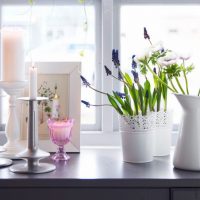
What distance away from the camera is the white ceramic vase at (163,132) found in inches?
69.0

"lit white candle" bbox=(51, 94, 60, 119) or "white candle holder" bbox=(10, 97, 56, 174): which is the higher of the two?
"lit white candle" bbox=(51, 94, 60, 119)

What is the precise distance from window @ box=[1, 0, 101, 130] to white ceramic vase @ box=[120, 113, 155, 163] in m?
0.48

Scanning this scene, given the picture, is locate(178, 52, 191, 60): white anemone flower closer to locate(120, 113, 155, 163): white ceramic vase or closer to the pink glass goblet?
locate(120, 113, 155, 163): white ceramic vase

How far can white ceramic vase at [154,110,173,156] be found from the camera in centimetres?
175

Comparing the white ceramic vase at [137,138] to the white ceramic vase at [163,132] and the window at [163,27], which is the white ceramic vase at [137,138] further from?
the window at [163,27]

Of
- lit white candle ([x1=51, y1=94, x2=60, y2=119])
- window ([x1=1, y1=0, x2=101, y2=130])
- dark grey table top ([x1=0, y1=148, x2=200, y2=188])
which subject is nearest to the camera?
dark grey table top ([x1=0, y1=148, x2=200, y2=188])

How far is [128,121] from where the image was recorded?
163cm

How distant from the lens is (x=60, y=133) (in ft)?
5.53

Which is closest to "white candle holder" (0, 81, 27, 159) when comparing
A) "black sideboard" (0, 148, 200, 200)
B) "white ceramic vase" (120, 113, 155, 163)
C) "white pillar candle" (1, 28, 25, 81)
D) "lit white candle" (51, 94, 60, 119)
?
"white pillar candle" (1, 28, 25, 81)

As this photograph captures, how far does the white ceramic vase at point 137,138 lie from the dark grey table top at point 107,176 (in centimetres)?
4

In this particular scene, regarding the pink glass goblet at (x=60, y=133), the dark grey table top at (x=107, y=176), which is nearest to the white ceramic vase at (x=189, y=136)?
the dark grey table top at (x=107, y=176)

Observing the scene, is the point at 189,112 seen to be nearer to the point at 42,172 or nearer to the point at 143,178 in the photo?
the point at 143,178
